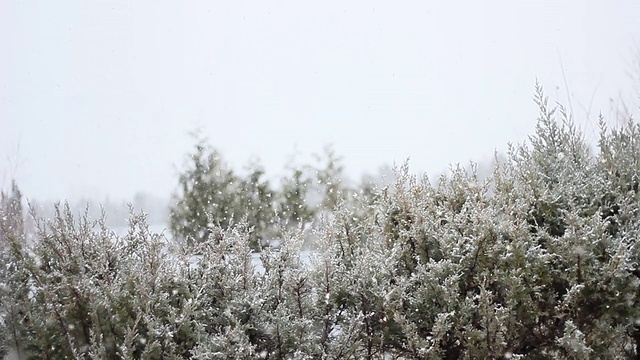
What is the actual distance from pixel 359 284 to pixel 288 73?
5554 millimetres

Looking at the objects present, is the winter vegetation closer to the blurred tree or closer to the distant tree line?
the distant tree line

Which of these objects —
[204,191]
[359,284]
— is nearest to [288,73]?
[204,191]

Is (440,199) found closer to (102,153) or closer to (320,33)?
(102,153)

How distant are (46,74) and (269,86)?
245 centimetres

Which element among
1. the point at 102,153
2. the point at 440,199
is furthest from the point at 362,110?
the point at 440,199

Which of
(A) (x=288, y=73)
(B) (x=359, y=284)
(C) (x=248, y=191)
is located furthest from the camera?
(A) (x=288, y=73)

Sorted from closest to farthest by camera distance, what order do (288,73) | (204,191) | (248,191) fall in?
(204,191) → (248,191) → (288,73)

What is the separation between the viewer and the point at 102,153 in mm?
5410

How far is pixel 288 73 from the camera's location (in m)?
6.71

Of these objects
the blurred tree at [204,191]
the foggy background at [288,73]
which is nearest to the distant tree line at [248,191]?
the blurred tree at [204,191]

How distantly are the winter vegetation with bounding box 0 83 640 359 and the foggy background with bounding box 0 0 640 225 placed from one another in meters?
3.33

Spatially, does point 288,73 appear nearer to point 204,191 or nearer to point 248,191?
point 248,191

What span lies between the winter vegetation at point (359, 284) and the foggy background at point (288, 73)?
10.9ft

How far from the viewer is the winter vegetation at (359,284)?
1269 millimetres
